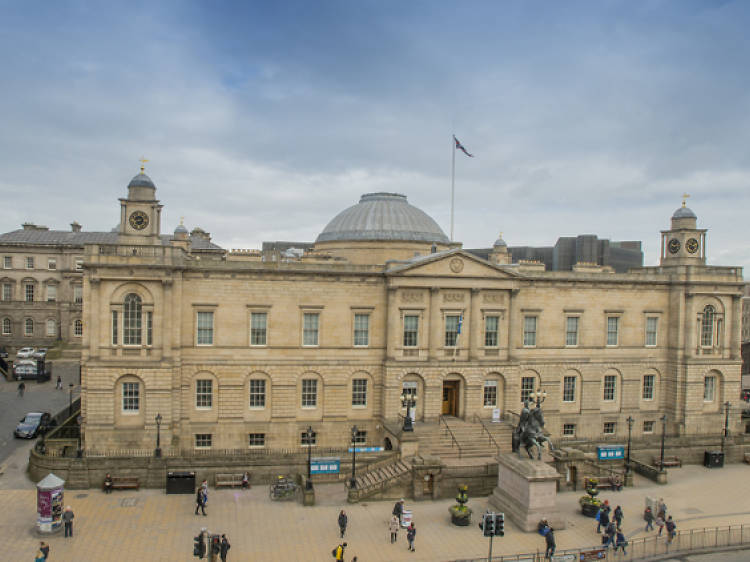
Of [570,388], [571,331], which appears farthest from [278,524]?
Answer: [571,331]

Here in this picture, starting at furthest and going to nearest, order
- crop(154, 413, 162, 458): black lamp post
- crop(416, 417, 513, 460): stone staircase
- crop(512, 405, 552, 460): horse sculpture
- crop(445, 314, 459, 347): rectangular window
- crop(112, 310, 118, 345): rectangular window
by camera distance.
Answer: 1. crop(445, 314, 459, 347): rectangular window
2. crop(416, 417, 513, 460): stone staircase
3. crop(112, 310, 118, 345): rectangular window
4. crop(154, 413, 162, 458): black lamp post
5. crop(512, 405, 552, 460): horse sculpture

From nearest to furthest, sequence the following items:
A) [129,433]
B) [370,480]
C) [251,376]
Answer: [370,480] → [129,433] → [251,376]

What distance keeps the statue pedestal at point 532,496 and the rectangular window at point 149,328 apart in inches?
857

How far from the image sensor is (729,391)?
46656 mm

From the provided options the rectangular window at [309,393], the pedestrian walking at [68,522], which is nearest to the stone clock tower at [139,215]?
the rectangular window at [309,393]

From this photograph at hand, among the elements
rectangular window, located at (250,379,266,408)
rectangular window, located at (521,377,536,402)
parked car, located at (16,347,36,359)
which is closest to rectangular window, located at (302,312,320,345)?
rectangular window, located at (250,379,266,408)

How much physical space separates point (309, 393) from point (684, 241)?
95.0 feet

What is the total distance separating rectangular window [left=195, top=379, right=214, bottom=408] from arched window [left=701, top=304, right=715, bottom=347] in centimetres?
3468

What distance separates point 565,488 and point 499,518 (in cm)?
1551

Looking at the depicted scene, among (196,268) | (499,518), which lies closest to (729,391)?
(499,518)

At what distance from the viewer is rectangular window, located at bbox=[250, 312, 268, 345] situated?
4000 centimetres

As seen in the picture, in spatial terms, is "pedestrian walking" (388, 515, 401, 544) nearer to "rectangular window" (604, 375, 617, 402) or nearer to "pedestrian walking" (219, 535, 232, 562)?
"pedestrian walking" (219, 535, 232, 562)

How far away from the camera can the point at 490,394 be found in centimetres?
4288

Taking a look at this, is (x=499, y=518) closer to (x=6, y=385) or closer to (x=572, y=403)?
(x=572, y=403)
